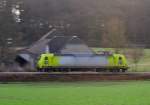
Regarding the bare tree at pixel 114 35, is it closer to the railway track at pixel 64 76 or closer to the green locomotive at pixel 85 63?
the green locomotive at pixel 85 63

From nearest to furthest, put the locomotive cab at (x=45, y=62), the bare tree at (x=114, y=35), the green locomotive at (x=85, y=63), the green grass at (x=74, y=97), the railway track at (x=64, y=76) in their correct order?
the green grass at (x=74, y=97)
the railway track at (x=64, y=76)
the locomotive cab at (x=45, y=62)
the green locomotive at (x=85, y=63)
the bare tree at (x=114, y=35)

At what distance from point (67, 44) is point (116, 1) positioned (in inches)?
1124

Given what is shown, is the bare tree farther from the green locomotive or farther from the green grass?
the green grass

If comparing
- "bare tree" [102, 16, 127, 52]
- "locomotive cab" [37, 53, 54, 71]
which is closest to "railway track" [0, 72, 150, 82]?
"locomotive cab" [37, 53, 54, 71]

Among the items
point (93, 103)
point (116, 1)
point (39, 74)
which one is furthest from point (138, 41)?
point (93, 103)

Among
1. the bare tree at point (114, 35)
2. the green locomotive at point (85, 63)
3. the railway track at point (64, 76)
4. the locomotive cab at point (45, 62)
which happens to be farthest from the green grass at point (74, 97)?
the bare tree at point (114, 35)

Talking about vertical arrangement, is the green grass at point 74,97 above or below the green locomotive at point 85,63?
below

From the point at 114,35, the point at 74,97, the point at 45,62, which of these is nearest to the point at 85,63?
the point at 45,62

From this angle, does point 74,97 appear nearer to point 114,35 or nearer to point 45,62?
point 45,62

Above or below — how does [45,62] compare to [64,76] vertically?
above

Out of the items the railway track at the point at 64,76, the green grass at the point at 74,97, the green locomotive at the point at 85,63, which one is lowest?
the green grass at the point at 74,97

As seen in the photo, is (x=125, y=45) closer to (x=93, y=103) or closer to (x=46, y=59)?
(x=46, y=59)

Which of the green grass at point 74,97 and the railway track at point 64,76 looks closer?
the green grass at point 74,97

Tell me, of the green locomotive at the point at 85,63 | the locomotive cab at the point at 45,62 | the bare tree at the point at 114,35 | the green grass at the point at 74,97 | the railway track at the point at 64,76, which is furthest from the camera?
the bare tree at the point at 114,35
